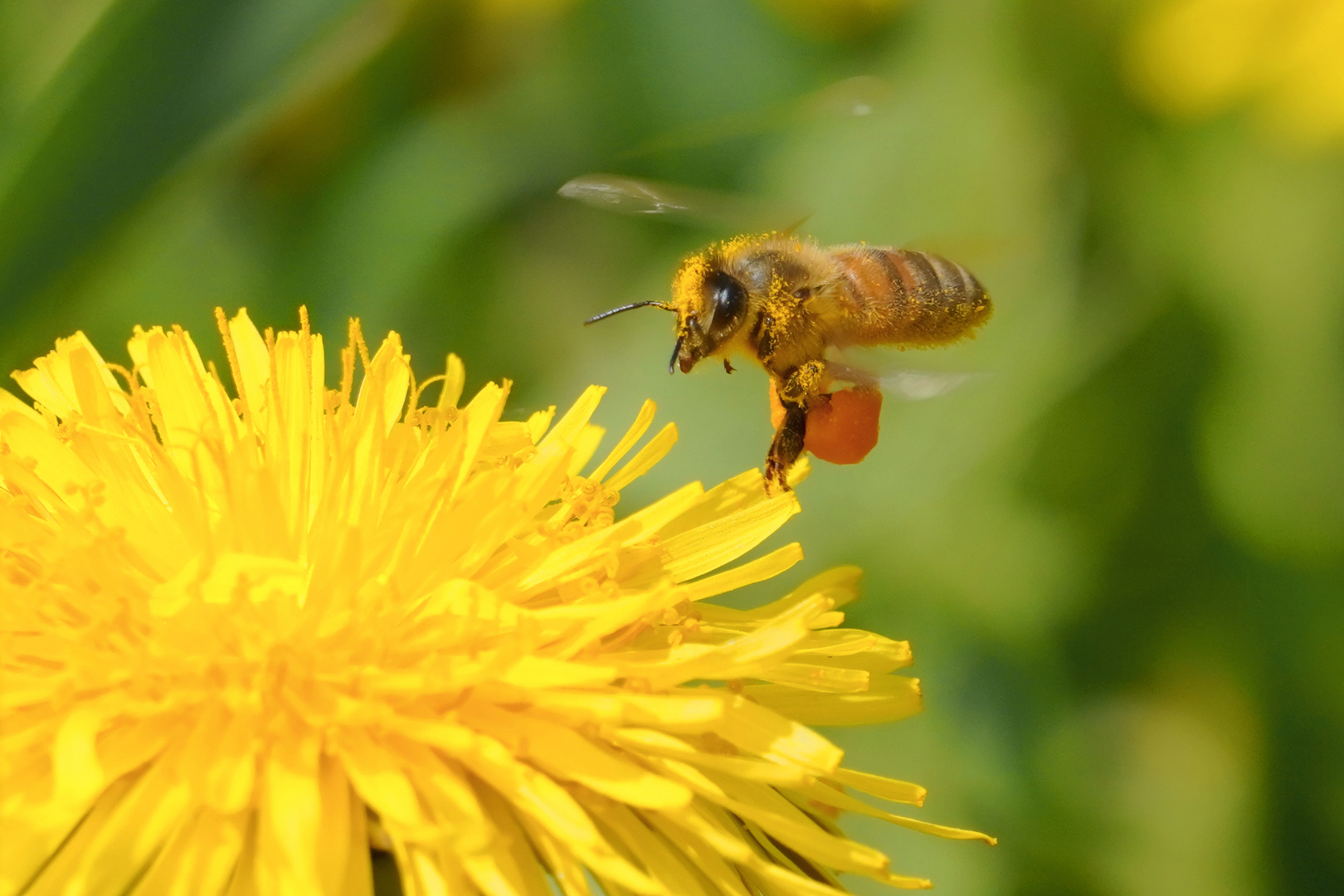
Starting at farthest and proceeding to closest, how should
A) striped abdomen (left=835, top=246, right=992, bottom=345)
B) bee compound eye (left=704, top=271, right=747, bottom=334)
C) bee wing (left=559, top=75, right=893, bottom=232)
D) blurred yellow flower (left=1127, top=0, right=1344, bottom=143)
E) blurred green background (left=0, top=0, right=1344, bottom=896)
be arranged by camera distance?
blurred yellow flower (left=1127, top=0, right=1344, bottom=143) < blurred green background (left=0, top=0, right=1344, bottom=896) < bee wing (left=559, top=75, right=893, bottom=232) < striped abdomen (left=835, top=246, right=992, bottom=345) < bee compound eye (left=704, top=271, right=747, bottom=334)

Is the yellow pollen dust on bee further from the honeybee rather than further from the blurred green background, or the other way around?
the blurred green background

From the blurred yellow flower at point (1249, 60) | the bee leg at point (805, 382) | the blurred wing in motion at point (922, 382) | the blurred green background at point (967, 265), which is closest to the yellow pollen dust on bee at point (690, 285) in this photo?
the bee leg at point (805, 382)

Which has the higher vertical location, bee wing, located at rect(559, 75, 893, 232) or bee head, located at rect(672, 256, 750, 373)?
bee wing, located at rect(559, 75, 893, 232)

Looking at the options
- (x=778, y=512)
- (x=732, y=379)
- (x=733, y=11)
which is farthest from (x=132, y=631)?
(x=733, y=11)

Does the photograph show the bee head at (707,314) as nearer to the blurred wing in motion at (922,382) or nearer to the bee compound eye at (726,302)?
the bee compound eye at (726,302)

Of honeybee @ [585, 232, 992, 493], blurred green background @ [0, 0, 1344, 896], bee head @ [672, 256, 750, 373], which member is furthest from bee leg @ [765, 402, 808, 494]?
blurred green background @ [0, 0, 1344, 896]
